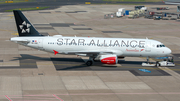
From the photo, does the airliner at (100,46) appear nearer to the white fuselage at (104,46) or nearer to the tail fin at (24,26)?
the white fuselage at (104,46)

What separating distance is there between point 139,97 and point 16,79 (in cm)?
1729

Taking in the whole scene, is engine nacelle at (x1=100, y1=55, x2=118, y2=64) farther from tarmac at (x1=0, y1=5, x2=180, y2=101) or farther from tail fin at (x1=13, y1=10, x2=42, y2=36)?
tail fin at (x1=13, y1=10, x2=42, y2=36)

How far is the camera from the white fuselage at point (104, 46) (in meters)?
45.7

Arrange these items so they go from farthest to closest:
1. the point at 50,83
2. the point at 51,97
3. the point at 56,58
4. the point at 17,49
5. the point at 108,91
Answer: the point at 17,49 < the point at 56,58 < the point at 50,83 < the point at 108,91 < the point at 51,97

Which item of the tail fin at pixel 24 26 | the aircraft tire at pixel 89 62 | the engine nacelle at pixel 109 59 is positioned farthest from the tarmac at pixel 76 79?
the tail fin at pixel 24 26

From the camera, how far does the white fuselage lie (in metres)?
45.7

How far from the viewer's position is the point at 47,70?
42625 millimetres

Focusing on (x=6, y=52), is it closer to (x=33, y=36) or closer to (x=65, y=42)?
(x=33, y=36)

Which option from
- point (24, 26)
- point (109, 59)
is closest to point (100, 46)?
point (109, 59)

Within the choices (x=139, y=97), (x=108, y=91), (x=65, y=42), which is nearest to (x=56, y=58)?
(x=65, y=42)

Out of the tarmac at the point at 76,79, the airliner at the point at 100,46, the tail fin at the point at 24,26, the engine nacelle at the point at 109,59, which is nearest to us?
the tarmac at the point at 76,79

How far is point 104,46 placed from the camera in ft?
151

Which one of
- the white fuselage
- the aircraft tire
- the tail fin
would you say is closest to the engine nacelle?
the white fuselage

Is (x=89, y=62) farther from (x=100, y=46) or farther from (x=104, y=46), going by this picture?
(x=104, y=46)
